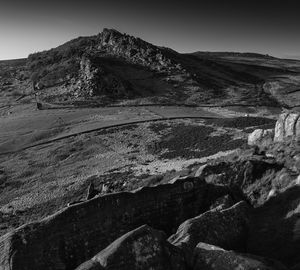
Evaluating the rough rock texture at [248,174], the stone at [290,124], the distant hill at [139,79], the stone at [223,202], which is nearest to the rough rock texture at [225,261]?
the stone at [223,202]

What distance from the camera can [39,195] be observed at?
174 ft

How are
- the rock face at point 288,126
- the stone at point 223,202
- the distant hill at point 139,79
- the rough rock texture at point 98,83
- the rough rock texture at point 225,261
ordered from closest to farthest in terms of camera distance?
the rough rock texture at point 225,261 < the stone at point 223,202 < the rock face at point 288,126 < the distant hill at point 139,79 < the rough rock texture at point 98,83

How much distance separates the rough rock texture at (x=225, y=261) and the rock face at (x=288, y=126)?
105 ft

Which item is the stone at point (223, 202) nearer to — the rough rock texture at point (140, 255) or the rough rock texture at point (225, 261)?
the rough rock texture at point (225, 261)

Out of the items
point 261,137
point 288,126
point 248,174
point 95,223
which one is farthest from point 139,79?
point 95,223

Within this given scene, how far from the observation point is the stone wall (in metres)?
16.0

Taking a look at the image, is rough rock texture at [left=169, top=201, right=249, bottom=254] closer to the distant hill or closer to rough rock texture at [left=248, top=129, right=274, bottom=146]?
rough rock texture at [left=248, top=129, right=274, bottom=146]

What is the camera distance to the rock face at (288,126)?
46056mm

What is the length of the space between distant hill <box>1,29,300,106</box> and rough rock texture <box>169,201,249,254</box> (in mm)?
95765

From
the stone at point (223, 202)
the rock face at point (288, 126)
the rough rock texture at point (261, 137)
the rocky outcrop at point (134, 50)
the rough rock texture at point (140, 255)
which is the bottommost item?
the rough rock texture at point (261, 137)

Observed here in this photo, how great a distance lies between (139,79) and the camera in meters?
134

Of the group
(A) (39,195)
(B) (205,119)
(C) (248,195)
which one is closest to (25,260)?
(C) (248,195)

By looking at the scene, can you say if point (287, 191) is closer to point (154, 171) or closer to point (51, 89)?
point (154, 171)

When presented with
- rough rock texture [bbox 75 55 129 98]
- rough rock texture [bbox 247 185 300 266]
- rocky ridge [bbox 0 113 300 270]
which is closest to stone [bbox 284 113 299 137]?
rocky ridge [bbox 0 113 300 270]
